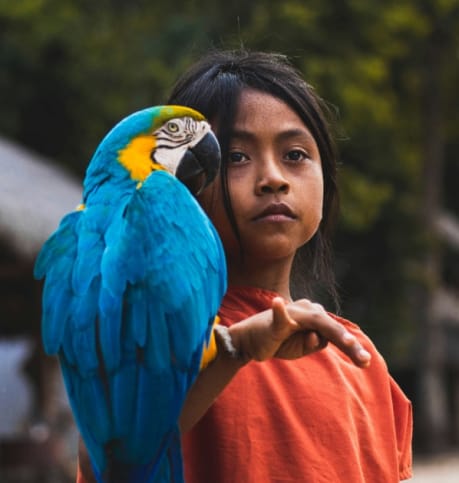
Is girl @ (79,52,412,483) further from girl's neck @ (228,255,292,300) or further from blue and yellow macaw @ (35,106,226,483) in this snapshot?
blue and yellow macaw @ (35,106,226,483)

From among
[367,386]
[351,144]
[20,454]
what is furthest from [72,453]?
[367,386]

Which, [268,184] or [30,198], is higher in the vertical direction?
[30,198]

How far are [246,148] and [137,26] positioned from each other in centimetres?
1025

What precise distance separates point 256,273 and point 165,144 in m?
0.36

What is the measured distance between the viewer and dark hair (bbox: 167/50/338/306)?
5.36 feet

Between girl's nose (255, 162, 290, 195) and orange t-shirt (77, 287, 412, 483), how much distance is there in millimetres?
177

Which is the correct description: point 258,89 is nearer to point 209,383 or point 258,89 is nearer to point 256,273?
point 256,273

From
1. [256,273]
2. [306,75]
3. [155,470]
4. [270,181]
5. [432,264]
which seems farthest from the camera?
[432,264]

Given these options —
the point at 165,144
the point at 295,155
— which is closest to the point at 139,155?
the point at 165,144

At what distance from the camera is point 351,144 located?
32.8 feet

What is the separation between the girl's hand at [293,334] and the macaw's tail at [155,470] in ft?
0.44

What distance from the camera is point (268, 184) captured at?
151 cm

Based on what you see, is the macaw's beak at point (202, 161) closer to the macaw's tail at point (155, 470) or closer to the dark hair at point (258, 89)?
the dark hair at point (258, 89)

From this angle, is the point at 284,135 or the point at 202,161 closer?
the point at 202,161
